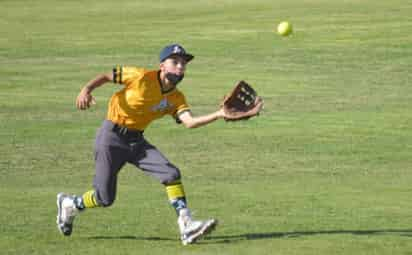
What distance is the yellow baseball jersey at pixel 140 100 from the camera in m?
12.6

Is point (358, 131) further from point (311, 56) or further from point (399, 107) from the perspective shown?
point (311, 56)

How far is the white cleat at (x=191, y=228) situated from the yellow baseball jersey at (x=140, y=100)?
1.07 metres

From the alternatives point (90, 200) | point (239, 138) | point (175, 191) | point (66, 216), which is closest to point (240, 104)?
point (175, 191)

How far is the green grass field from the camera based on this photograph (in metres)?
13.4

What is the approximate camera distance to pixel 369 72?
105ft

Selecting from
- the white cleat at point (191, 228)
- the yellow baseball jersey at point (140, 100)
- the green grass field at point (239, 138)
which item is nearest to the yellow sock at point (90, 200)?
the green grass field at point (239, 138)

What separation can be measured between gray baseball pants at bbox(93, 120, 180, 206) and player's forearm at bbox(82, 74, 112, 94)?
1.85 ft

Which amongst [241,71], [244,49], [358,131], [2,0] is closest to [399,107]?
[358,131]

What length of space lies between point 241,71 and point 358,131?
34.0 ft

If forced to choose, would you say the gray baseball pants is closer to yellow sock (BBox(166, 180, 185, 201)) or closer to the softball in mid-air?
yellow sock (BBox(166, 180, 185, 201))

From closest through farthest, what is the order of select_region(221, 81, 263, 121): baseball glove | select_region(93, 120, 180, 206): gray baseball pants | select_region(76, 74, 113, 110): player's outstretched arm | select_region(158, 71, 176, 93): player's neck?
select_region(221, 81, 263, 121): baseball glove → select_region(76, 74, 113, 110): player's outstretched arm → select_region(158, 71, 176, 93): player's neck → select_region(93, 120, 180, 206): gray baseball pants

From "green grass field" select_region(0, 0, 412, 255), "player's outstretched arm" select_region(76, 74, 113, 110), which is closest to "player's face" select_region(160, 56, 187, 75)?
"player's outstretched arm" select_region(76, 74, 113, 110)

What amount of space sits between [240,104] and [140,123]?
1168 mm

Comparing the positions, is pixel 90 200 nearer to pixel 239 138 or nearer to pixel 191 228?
pixel 191 228
